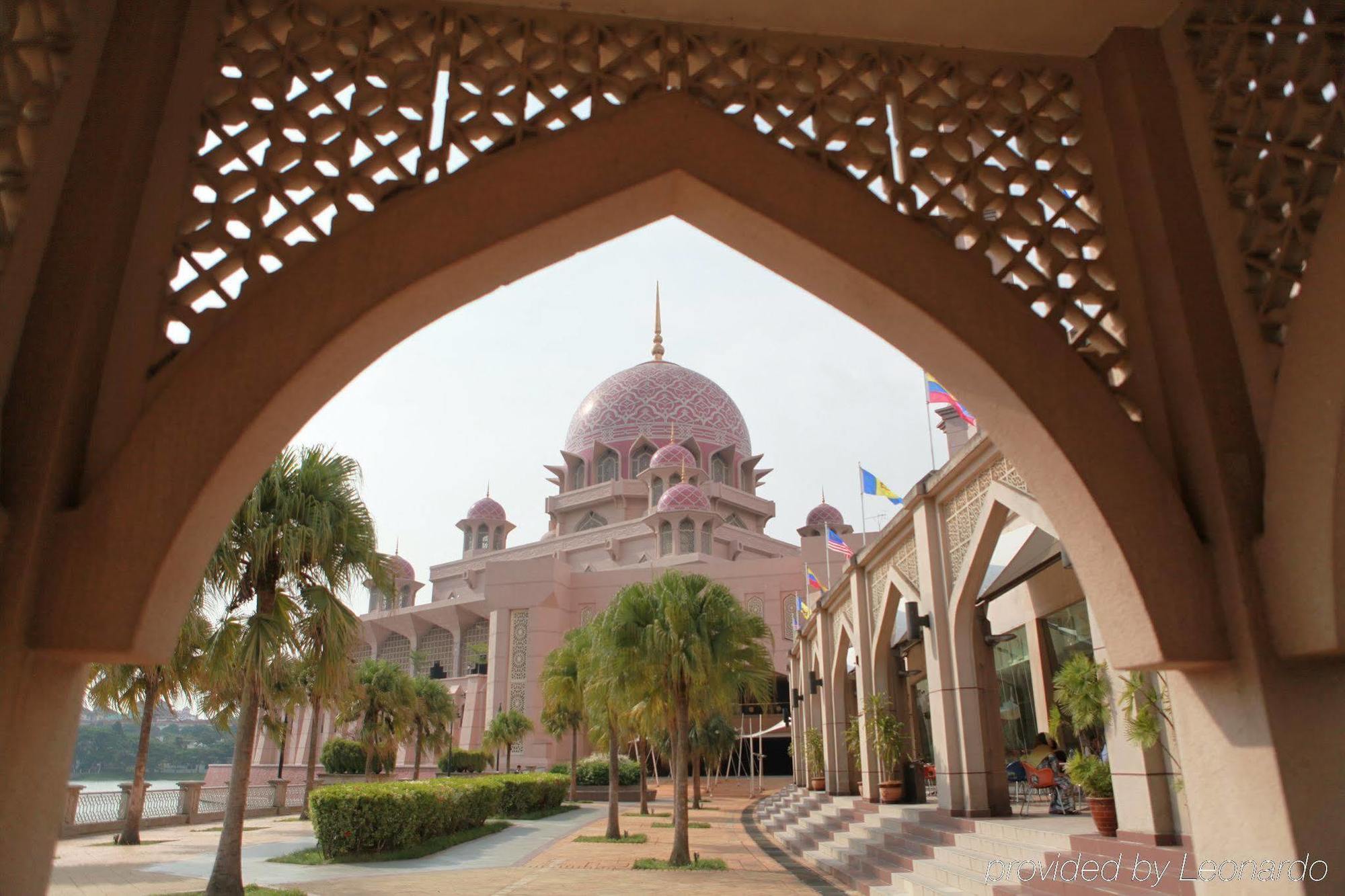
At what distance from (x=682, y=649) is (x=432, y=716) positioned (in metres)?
19.5

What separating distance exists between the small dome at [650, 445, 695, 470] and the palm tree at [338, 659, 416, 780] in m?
19.1

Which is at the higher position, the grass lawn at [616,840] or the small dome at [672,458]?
the small dome at [672,458]

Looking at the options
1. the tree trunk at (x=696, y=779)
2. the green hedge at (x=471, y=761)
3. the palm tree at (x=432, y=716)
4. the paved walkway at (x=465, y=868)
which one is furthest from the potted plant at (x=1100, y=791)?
the green hedge at (x=471, y=761)

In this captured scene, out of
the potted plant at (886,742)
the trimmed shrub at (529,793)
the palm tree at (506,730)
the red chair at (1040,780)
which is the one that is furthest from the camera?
the palm tree at (506,730)

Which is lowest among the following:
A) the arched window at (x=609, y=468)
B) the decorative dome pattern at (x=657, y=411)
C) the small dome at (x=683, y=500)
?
the small dome at (x=683, y=500)

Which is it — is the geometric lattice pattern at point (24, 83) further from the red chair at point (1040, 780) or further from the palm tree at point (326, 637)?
the red chair at point (1040, 780)

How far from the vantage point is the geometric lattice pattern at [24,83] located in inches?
103

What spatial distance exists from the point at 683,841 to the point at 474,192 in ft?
38.1

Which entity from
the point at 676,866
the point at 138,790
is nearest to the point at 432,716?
the point at 138,790

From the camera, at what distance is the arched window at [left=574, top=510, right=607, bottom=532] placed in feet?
153

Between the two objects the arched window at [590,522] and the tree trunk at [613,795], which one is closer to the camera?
the tree trunk at [613,795]

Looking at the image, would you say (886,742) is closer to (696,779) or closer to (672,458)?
(696,779)

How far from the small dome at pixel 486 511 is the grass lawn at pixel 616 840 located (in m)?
35.9

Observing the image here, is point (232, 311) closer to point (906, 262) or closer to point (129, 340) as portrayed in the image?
point (129, 340)
